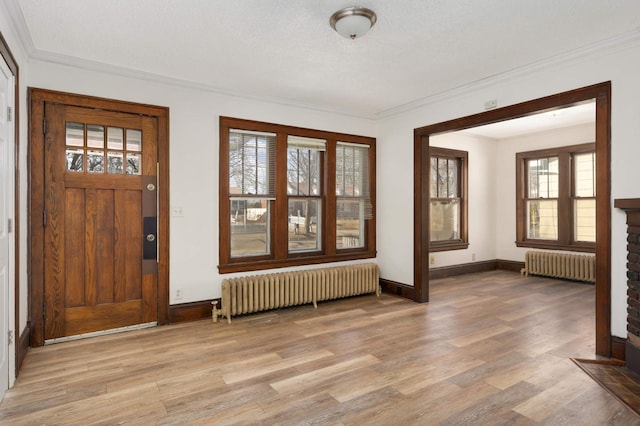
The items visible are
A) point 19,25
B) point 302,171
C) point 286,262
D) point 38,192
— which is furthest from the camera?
point 302,171

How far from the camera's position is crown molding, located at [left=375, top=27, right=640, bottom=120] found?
3.09 m

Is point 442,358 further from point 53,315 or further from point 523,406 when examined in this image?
point 53,315

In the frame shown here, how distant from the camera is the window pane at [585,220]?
6.46 m

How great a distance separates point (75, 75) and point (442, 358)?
4.32m

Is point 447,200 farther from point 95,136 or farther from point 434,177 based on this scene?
point 95,136

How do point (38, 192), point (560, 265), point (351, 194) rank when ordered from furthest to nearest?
1. point (560, 265)
2. point (351, 194)
3. point (38, 192)

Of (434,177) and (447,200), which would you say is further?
(447,200)

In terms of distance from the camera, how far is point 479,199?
7422 millimetres

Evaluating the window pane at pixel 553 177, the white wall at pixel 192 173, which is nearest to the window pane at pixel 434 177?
the window pane at pixel 553 177

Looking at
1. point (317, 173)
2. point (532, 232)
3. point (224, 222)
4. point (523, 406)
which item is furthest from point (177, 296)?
point (532, 232)

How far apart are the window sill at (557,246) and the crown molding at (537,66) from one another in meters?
3.96

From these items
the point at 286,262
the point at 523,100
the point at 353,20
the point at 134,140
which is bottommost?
the point at 286,262

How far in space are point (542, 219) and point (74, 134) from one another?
7579 mm

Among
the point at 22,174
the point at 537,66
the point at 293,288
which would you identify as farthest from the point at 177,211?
the point at 537,66
